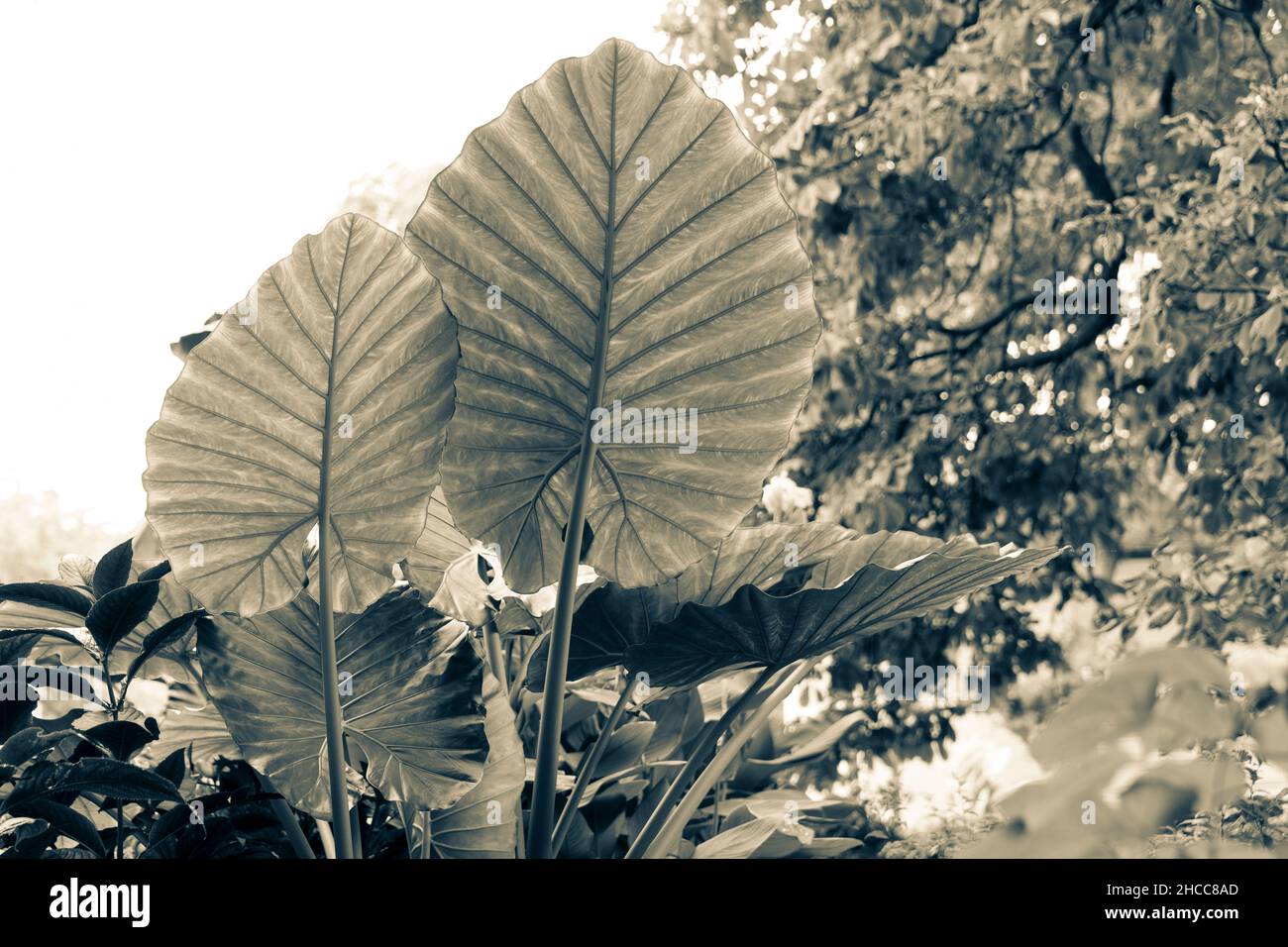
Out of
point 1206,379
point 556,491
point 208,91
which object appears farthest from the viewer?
point 208,91

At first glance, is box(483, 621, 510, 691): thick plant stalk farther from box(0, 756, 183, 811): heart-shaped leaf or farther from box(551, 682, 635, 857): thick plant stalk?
box(0, 756, 183, 811): heart-shaped leaf

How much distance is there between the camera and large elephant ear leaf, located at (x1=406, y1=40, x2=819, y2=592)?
2.37ft

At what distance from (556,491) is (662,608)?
0.51 ft

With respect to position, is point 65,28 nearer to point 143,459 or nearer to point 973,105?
point 973,105

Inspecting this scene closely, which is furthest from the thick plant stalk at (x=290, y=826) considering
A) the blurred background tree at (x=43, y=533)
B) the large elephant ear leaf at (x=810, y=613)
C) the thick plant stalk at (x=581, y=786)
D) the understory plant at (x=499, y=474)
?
the blurred background tree at (x=43, y=533)

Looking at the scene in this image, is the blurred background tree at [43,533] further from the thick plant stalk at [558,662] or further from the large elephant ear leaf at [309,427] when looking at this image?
the thick plant stalk at [558,662]

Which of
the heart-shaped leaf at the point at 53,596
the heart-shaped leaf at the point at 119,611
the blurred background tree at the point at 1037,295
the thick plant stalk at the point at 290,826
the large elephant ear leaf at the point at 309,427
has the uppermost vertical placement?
the blurred background tree at the point at 1037,295

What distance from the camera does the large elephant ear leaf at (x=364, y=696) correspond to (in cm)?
84

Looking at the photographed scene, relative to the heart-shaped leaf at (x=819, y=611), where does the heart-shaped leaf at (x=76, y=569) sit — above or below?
above

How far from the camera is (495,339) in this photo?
0.79 metres
